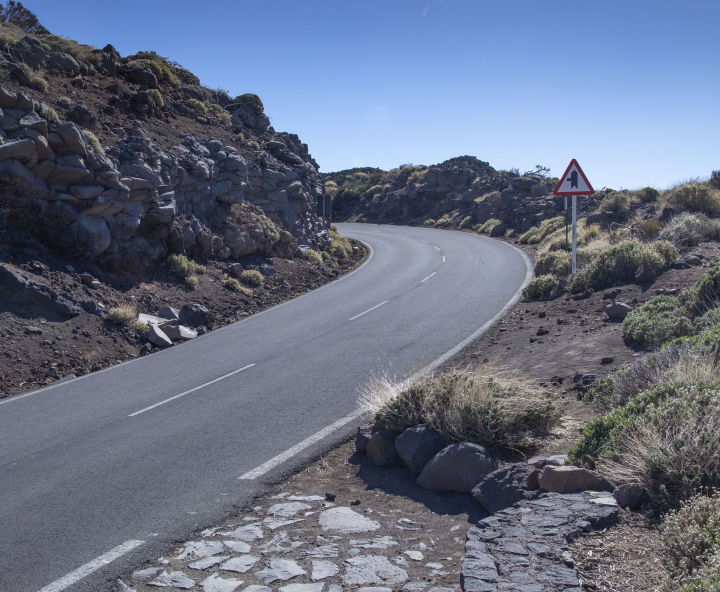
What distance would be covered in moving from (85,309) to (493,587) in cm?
1253

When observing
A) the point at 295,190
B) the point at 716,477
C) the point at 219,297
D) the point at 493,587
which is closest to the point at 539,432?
the point at 716,477

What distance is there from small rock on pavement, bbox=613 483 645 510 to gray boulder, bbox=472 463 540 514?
0.63 meters

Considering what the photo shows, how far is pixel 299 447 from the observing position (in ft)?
20.5

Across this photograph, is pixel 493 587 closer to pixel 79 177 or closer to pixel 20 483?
pixel 20 483

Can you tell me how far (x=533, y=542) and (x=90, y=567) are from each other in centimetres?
309

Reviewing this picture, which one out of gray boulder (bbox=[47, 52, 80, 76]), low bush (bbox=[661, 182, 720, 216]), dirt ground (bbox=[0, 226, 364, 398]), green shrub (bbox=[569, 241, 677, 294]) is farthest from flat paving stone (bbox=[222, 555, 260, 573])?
gray boulder (bbox=[47, 52, 80, 76])

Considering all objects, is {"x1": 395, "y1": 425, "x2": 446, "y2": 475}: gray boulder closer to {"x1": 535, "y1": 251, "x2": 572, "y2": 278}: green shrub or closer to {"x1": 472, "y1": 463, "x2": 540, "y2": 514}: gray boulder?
{"x1": 472, "y1": 463, "x2": 540, "y2": 514}: gray boulder

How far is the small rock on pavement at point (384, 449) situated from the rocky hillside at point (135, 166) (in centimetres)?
1163

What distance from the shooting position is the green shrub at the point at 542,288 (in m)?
14.5

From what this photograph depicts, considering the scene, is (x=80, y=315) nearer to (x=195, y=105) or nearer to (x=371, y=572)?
(x=371, y=572)

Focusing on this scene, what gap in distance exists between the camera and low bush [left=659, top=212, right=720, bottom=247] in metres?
14.8

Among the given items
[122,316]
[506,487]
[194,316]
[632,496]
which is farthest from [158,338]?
[632,496]

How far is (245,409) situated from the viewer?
7809 mm

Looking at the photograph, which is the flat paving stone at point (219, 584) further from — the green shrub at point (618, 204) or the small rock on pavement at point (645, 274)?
the green shrub at point (618, 204)
